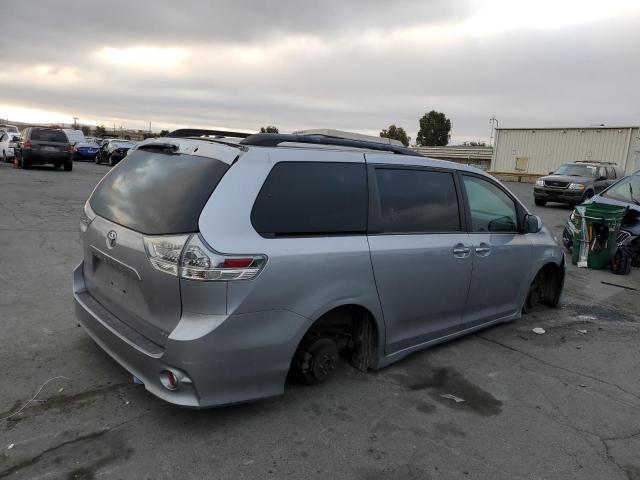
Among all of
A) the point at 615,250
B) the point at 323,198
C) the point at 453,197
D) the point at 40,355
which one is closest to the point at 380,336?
the point at 323,198

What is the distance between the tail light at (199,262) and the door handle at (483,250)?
7.27 feet

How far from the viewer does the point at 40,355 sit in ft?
12.8

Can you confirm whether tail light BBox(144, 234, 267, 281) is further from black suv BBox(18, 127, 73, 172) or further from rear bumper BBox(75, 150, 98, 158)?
rear bumper BBox(75, 150, 98, 158)

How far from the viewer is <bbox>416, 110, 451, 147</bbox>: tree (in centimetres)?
8206

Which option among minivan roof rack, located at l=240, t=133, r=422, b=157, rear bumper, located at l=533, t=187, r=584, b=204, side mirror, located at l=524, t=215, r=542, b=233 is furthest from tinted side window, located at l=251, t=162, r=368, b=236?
rear bumper, located at l=533, t=187, r=584, b=204

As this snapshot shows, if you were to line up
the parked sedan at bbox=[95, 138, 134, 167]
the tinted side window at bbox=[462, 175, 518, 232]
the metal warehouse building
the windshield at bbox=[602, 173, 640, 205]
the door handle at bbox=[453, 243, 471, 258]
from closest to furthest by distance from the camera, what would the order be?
the door handle at bbox=[453, 243, 471, 258], the tinted side window at bbox=[462, 175, 518, 232], the windshield at bbox=[602, 173, 640, 205], the parked sedan at bbox=[95, 138, 134, 167], the metal warehouse building

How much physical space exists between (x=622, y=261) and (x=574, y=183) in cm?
1156

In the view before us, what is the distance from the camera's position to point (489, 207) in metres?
4.84

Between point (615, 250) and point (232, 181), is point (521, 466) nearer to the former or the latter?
point (232, 181)

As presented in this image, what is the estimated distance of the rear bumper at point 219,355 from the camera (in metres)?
2.84

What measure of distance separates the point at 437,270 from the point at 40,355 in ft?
10.2

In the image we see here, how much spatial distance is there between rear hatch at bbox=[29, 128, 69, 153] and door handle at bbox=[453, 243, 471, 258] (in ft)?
70.4

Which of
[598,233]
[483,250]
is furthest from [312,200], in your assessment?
[598,233]

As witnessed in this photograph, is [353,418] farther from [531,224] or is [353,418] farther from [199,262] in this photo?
[531,224]
